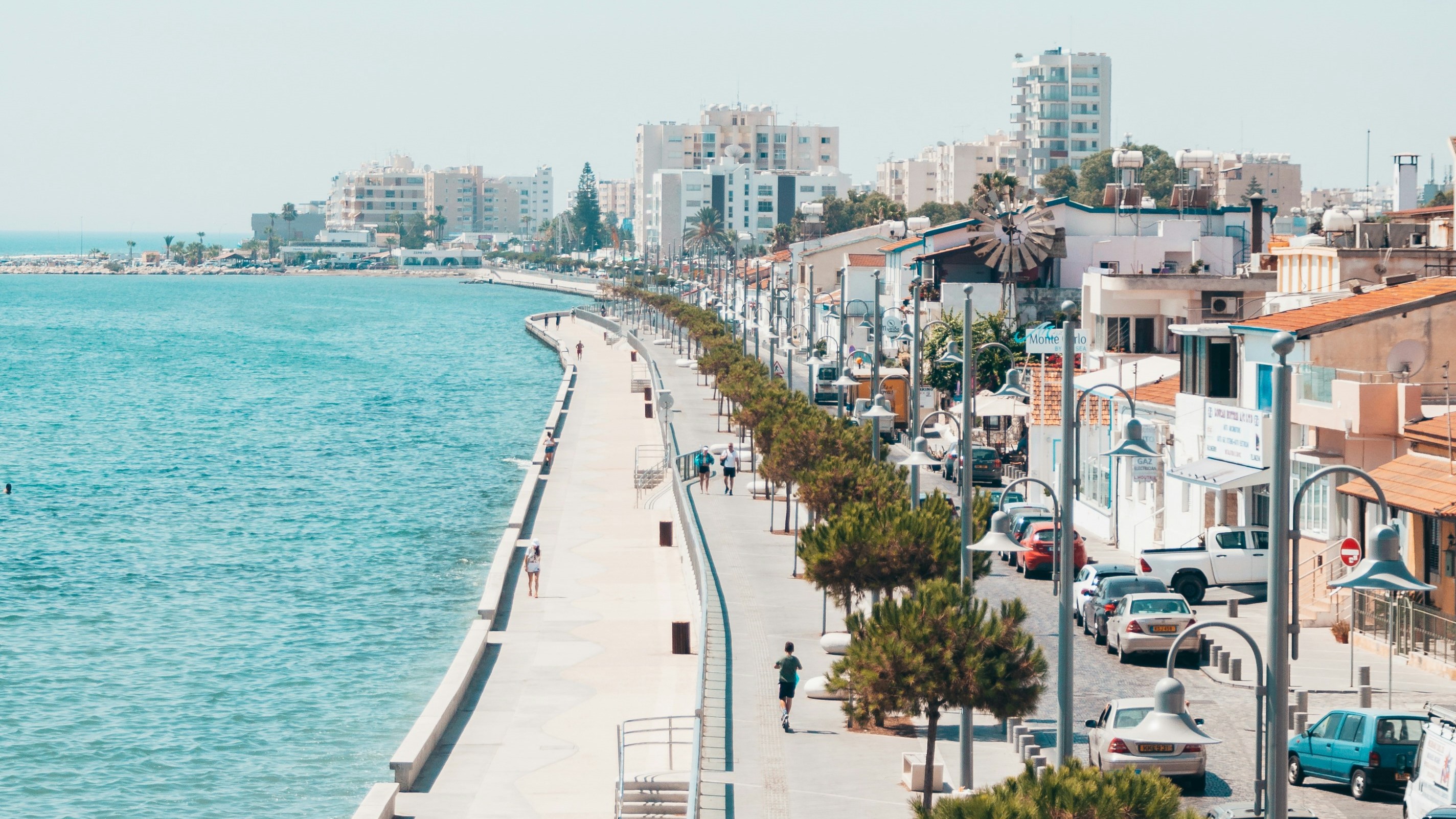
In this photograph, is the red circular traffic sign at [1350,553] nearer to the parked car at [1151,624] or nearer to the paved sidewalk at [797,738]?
the parked car at [1151,624]

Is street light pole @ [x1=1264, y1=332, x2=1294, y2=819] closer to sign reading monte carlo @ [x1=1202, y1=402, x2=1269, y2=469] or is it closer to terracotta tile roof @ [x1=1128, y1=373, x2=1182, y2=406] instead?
sign reading monte carlo @ [x1=1202, y1=402, x2=1269, y2=469]

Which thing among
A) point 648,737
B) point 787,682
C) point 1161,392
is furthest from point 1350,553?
point 1161,392

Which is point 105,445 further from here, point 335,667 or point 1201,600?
point 1201,600

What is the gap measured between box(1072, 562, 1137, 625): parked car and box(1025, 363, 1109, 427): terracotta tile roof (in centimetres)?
1214

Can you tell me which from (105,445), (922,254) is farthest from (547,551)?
(105,445)

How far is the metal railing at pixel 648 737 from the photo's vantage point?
23.8 m

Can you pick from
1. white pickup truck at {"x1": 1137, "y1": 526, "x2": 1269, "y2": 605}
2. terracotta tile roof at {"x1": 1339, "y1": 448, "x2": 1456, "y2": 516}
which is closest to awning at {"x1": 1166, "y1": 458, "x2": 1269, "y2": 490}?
white pickup truck at {"x1": 1137, "y1": 526, "x2": 1269, "y2": 605}

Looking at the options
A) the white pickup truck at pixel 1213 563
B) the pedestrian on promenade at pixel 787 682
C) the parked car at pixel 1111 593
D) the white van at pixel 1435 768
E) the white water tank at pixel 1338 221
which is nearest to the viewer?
the white van at pixel 1435 768

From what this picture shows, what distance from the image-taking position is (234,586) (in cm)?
5100

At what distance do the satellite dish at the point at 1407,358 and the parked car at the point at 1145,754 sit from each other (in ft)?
47.9

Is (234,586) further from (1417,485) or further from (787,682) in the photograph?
(1417,485)

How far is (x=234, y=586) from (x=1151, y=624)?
3033cm

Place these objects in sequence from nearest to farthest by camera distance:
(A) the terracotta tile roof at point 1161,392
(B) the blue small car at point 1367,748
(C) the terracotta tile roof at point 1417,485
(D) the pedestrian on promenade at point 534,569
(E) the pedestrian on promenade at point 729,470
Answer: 1. (B) the blue small car at point 1367,748
2. (C) the terracotta tile roof at point 1417,485
3. (D) the pedestrian on promenade at point 534,569
4. (A) the terracotta tile roof at point 1161,392
5. (E) the pedestrian on promenade at point 729,470

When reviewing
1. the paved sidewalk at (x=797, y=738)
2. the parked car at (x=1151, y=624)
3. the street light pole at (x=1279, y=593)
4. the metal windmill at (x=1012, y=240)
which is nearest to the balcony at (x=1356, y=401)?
the parked car at (x=1151, y=624)
